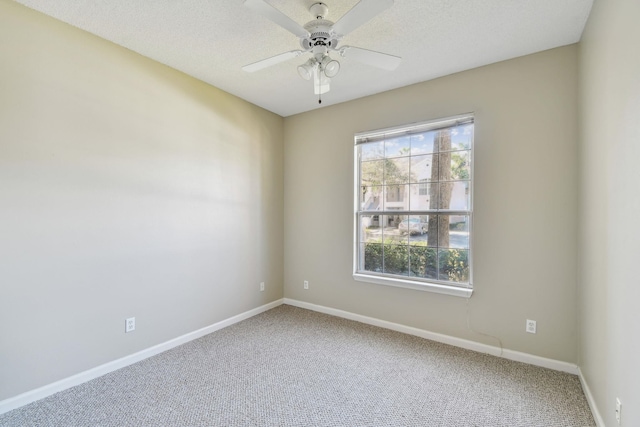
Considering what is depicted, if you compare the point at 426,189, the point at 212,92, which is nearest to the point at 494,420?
the point at 426,189

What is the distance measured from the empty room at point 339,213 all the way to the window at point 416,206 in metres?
0.02

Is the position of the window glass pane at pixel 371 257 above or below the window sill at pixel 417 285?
above

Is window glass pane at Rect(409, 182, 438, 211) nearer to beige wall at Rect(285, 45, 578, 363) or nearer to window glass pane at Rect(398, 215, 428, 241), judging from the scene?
window glass pane at Rect(398, 215, 428, 241)

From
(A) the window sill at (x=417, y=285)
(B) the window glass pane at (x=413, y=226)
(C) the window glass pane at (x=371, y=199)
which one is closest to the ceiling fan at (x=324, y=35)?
(C) the window glass pane at (x=371, y=199)

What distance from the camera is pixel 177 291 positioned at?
9.34 ft

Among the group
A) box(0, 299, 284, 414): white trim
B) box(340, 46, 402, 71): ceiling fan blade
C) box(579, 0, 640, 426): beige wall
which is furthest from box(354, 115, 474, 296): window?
box(0, 299, 284, 414): white trim

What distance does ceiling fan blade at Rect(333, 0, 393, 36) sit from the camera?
1.45 m

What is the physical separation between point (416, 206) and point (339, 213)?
36.7 inches

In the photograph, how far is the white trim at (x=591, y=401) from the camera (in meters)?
1.74

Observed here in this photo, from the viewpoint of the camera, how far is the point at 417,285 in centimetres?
303

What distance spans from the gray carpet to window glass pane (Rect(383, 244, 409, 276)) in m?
0.74

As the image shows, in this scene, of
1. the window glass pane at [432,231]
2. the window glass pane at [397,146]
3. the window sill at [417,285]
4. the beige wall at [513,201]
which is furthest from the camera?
the window glass pane at [397,146]

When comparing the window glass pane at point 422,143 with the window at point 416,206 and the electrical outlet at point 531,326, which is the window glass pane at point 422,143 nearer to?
the window at point 416,206

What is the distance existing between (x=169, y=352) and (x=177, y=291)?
0.54 m
